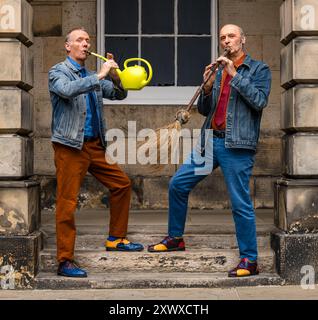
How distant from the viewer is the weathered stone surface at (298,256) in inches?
256

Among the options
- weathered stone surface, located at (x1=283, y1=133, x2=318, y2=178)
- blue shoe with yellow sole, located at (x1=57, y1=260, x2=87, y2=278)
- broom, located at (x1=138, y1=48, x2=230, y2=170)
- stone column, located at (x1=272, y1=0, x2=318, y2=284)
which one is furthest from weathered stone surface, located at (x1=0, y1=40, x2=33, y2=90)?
weathered stone surface, located at (x1=283, y1=133, x2=318, y2=178)

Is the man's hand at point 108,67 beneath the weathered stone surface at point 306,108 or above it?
above

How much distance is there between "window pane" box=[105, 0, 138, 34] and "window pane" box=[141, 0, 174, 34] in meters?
0.17

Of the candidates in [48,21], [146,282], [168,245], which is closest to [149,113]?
[48,21]

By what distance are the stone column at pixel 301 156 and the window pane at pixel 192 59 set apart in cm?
280

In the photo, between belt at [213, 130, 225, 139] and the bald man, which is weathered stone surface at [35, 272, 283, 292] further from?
belt at [213, 130, 225, 139]

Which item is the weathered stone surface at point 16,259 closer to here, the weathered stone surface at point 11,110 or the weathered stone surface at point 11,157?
the weathered stone surface at point 11,157

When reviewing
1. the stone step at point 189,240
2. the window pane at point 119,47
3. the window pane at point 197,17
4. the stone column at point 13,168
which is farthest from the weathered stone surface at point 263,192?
the stone column at point 13,168

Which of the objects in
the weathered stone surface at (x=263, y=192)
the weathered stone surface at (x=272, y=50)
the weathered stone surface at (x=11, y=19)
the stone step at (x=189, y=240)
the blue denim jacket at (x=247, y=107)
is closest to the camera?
the blue denim jacket at (x=247, y=107)

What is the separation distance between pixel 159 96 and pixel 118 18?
3.63ft

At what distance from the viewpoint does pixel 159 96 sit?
9266 millimetres

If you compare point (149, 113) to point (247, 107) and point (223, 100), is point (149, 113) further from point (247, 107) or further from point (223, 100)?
point (247, 107)

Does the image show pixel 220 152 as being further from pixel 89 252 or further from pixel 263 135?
pixel 263 135

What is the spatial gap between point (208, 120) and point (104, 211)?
2.80 meters
